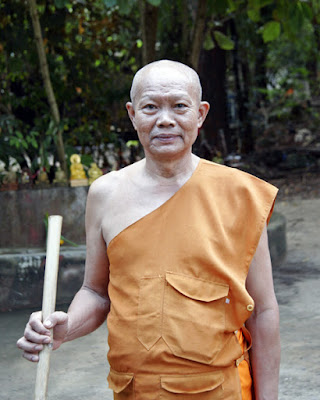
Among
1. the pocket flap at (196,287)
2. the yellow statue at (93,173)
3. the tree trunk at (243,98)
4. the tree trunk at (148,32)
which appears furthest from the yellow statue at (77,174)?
the tree trunk at (243,98)

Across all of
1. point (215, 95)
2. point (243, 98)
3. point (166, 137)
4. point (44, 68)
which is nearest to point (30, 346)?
point (166, 137)

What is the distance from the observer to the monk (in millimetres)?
1623

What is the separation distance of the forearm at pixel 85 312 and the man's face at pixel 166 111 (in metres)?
0.45

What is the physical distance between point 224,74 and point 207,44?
204 cm

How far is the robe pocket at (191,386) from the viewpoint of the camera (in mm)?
1614

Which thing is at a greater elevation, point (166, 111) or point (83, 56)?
point (166, 111)

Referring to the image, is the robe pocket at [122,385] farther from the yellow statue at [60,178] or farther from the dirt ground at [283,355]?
the yellow statue at [60,178]

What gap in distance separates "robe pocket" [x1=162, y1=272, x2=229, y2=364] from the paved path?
1887 millimetres

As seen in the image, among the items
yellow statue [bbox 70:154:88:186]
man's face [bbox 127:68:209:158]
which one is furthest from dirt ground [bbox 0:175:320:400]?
man's face [bbox 127:68:209:158]

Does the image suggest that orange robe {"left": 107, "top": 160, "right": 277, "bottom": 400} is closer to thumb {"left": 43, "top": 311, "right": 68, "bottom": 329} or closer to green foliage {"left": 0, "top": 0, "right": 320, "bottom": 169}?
thumb {"left": 43, "top": 311, "right": 68, "bottom": 329}

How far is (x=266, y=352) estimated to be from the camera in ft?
5.91

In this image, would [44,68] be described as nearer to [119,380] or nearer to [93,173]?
[93,173]

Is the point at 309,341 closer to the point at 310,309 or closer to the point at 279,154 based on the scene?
the point at 310,309

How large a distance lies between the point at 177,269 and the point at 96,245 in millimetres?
290
